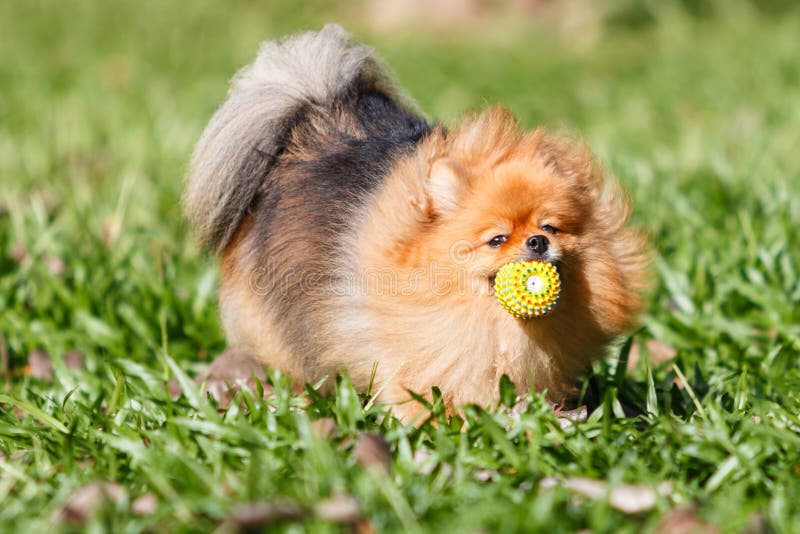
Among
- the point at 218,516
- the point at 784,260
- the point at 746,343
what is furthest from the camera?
the point at 784,260

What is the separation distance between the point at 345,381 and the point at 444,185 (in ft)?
2.29

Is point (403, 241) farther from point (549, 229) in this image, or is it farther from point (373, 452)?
point (373, 452)

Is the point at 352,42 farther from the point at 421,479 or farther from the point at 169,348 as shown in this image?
the point at 421,479

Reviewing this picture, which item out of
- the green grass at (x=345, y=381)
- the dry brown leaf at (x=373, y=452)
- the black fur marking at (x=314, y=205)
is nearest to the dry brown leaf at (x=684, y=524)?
the green grass at (x=345, y=381)

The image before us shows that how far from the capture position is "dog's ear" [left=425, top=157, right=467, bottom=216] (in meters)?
2.66

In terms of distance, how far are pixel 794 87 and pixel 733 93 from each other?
513 millimetres

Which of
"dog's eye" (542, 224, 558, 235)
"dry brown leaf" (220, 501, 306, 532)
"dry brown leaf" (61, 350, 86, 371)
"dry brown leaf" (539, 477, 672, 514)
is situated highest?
"dog's eye" (542, 224, 558, 235)

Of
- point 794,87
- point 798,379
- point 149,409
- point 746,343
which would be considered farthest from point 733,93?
point 149,409

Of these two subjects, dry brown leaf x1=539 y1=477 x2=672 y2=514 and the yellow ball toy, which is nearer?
dry brown leaf x1=539 y1=477 x2=672 y2=514

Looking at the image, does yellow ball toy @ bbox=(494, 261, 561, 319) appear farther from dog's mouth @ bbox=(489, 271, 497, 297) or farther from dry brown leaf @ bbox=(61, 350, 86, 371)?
dry brown leaf @ bbox=(61, 350, 86, 371)

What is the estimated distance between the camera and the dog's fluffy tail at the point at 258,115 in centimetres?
344

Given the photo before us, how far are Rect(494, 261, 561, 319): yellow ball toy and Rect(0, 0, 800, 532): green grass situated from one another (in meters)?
0.33

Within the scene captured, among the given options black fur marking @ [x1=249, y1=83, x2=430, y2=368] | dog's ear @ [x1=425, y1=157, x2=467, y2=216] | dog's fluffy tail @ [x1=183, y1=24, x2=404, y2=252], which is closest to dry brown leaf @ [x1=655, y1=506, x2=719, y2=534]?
dog's ear @ [x1=425, y1=157, x2=467, y2=216]

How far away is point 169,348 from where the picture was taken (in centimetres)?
389
